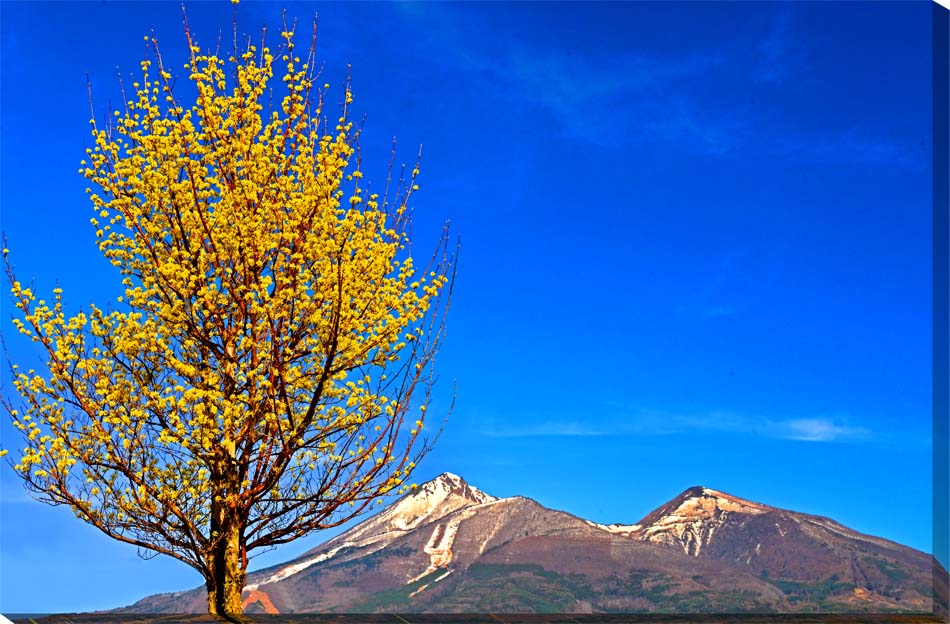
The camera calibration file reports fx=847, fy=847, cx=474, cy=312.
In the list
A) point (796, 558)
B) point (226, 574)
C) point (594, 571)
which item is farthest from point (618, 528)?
point (226, 574)

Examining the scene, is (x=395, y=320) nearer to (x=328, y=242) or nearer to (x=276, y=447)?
(x=328, y=242)

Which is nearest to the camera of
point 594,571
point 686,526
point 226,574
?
point 226,574

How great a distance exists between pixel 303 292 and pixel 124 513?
4.00 meters

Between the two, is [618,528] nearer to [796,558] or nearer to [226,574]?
[796,558]

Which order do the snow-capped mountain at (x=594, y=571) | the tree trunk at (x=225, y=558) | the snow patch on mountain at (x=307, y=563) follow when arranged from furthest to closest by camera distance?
1. the snow patch on mountain at (x=307, y=563)
2. the snow-capped mountain at (x=594, y=571)
3. the tree trunk at (x=225, y=558)

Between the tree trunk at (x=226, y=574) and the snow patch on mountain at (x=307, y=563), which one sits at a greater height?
the tree trunk at (x=226, y=574)

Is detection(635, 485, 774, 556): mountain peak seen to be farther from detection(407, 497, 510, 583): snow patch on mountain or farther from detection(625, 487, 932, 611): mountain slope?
detection(407, 497, 510, 583): snow patch on mountain

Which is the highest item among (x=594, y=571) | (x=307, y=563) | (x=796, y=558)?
(x=796, y=558)

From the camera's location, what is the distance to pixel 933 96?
1266 cm

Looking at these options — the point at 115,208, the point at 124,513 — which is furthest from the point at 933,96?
the point at 124,513

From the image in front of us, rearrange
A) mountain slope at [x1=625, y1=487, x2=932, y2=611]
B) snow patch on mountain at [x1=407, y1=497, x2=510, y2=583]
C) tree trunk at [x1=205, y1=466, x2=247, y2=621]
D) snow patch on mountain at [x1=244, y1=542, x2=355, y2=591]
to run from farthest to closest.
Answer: snow patch on mountain at [x1=407, y1=497, x2=510, y2=583], snow patch on mountain at [x1=244, y1=542, x2=355, y2=591], mountain slope at [x1=625, y1=487, x2=932, y2=611], tree trunk at [x1=205, y1=466, x2=247, y2=621]

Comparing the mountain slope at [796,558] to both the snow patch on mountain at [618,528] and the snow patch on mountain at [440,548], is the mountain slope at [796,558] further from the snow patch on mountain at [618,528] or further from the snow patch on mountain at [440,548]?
the snow patch on mountain at [440,548]

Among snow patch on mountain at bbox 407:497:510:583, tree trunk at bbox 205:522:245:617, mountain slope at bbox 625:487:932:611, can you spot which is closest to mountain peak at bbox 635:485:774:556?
mountain slope at bbox 625:487:932:611

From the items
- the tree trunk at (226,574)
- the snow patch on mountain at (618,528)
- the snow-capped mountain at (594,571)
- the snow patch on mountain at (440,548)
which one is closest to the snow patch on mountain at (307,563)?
the snow-capped mountain at (594,571)
